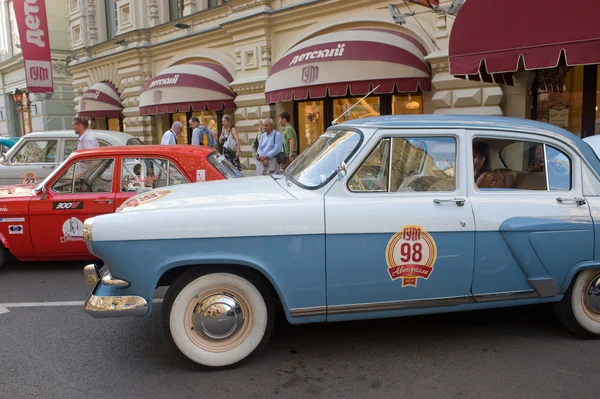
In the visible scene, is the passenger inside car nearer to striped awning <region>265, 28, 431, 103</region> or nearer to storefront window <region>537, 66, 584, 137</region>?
storefront window <region>537, 66, 584, 137</region>

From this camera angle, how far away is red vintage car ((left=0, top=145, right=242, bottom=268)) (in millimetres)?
5656

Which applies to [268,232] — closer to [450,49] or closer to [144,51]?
[450,49]

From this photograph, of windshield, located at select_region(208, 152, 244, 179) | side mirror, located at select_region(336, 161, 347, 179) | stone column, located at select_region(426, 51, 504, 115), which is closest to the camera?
side mirror, located at select_region(336, 161, 347, 179)

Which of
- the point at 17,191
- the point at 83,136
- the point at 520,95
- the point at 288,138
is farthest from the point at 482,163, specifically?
the point at 288,138

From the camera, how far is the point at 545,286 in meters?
3.63

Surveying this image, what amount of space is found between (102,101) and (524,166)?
1764cm

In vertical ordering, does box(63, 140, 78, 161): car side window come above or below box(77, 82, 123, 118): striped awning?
below

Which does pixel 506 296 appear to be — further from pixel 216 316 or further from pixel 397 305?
pixel 216 316

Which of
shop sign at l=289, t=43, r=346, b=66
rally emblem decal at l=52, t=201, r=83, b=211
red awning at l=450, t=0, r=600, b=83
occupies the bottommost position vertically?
rally emblem decal at l=52, t=201, r=83, b=211

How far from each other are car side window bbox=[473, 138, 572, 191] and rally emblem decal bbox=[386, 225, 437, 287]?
701 mm

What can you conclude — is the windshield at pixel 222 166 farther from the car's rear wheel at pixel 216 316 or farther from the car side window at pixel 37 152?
the car side window at pixel 37 152

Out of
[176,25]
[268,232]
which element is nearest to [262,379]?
[268,232]

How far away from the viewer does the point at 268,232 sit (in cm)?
329

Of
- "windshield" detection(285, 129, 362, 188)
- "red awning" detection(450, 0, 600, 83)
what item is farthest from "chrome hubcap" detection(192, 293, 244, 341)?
"red awning" detection(450, 0, 600, 83)
